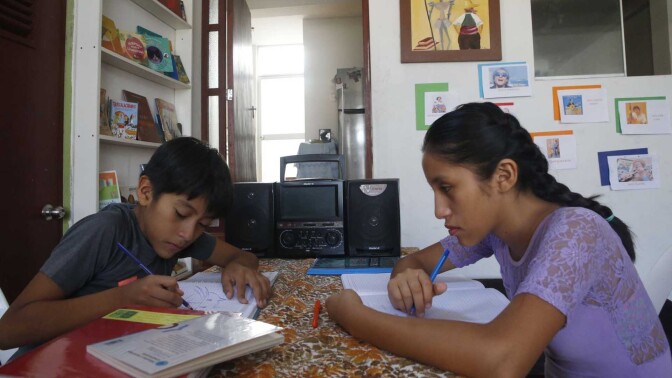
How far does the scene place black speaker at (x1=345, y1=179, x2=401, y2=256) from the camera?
126cm

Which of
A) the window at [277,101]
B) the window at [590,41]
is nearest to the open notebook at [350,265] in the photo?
the window at [590,41]

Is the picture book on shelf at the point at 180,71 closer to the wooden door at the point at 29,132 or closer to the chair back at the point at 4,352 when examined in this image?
the wooden door at the point at 29,132

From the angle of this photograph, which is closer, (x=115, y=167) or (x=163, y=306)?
(x=163, y=306)

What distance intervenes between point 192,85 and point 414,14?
3.94 ft

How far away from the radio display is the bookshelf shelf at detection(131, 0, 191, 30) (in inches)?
45.1

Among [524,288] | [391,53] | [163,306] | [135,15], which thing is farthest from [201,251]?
[135,15]

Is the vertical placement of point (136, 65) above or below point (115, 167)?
above

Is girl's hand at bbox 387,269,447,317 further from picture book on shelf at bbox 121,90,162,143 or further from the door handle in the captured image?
picture book on shelf at bbox 121,90,162,143

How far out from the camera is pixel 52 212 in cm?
131

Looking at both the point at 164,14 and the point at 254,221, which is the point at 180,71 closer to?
the point at 164,14

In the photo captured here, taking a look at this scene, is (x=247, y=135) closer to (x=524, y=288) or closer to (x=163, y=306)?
(x=163, y=306)

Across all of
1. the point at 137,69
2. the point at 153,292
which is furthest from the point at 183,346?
the point at 137,69

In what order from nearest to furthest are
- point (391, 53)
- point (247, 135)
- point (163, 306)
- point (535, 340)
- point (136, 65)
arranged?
1. point (535, 340)
2. point (163, 306)
3. point (136, 65)
4. point (391, 53)
5. point (247, 135)

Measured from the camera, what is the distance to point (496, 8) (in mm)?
1681
